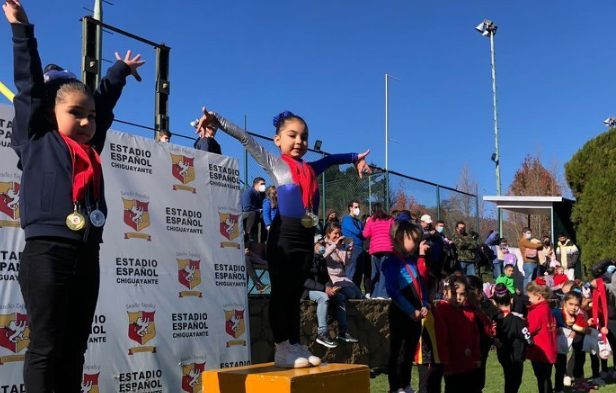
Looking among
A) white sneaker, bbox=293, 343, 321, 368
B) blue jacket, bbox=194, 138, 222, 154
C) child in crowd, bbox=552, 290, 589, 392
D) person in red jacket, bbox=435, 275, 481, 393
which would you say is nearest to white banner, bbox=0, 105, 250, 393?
blue jacket, bbox=194, 138, 222, 154

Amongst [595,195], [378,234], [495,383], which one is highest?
[595,195]

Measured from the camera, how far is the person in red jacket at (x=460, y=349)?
6.21 meters

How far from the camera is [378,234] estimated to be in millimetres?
9695

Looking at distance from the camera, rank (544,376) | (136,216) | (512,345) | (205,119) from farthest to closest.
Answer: (544,376), (512,345), (136,216), (205,119)

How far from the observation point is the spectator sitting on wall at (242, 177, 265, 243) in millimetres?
9172

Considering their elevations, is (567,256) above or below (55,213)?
below

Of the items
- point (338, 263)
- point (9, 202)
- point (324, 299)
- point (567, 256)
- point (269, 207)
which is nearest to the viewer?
point (9, 202)

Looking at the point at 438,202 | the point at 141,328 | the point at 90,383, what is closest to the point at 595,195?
the point at 438,202

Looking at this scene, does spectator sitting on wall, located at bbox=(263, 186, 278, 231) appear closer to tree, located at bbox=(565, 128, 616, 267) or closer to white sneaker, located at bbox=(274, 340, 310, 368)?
white sneaker, located at bbox=(274, 340, 310, 368)

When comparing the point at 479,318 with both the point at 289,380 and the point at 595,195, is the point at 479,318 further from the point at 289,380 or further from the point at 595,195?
the point at 595,195

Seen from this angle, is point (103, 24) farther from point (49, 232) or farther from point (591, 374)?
point (591, 374)

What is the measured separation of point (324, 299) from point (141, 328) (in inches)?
110

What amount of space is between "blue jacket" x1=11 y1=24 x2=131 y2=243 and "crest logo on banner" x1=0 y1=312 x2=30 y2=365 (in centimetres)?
218

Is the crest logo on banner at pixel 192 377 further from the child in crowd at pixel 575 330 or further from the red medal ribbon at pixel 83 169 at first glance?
the child in crowd at pixel 575 330
